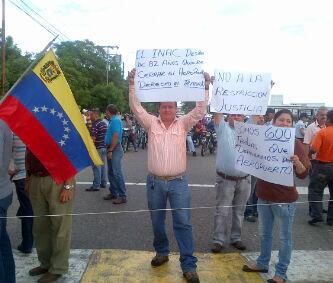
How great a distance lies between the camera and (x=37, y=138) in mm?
3797

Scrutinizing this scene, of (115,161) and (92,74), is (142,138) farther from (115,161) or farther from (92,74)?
(92,74)

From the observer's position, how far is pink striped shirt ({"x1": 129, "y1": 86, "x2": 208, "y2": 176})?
14.6ft

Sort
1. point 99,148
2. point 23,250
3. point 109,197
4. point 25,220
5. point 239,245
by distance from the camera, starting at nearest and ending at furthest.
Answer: point 25,220
point 23,250
point 239,245
point 109,197
point 99,148

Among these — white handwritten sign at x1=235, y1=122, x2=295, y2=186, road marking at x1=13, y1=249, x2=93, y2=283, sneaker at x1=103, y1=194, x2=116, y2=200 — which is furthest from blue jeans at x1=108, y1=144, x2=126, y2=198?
white handwritten sign at x1=235, y1=122, x2=295, y2=186

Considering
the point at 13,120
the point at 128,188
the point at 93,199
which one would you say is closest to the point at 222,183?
the point at 13,120

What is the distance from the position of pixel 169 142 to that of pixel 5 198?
171cm

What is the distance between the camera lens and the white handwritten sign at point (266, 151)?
14.0 ft

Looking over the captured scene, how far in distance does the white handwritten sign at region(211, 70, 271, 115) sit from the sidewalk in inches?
70.6

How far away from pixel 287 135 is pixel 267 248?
1289 millimetres

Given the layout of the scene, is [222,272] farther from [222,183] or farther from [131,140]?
[131,140]

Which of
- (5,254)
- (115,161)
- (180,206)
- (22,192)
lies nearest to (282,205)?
(180,206)

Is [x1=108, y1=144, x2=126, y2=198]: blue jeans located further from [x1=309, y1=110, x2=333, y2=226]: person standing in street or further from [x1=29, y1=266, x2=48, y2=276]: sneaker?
[x1=29, y1=266, x2=48, y2=276]: sneaker

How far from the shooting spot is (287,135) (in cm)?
428

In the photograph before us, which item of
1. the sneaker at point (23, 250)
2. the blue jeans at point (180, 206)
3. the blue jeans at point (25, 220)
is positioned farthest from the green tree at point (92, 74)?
the blue jeans at point (180, 206)
